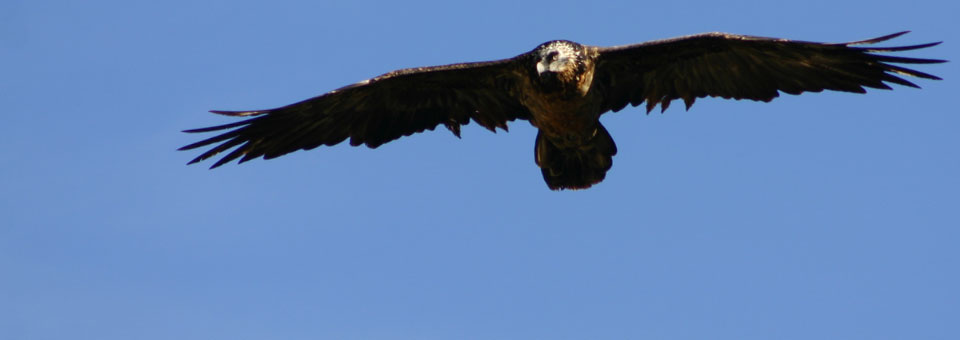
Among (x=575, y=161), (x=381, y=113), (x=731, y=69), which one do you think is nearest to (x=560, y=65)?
(x=575, y=161)

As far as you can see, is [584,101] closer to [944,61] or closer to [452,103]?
[452,103]

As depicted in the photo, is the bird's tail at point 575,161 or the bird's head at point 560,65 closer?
the bird's head at point 560,65

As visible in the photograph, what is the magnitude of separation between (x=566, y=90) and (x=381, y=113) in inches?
70.5

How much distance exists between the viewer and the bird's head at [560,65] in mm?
11117

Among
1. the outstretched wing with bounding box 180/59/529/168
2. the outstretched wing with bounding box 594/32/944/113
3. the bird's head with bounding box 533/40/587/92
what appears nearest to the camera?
the bird's head with bounding box 533/40/587/92

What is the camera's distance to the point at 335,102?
39.8 ft

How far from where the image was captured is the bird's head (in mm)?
11117

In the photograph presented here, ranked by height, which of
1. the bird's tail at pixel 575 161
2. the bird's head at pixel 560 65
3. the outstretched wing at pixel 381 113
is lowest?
the bird's tail at pixel 575 161

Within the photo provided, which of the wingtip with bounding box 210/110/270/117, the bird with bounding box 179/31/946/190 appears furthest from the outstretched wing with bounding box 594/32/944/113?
the wingtip with bounding box 210/110/270/117

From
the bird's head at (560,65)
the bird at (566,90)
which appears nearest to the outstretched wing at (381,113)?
the bird at (566,90)

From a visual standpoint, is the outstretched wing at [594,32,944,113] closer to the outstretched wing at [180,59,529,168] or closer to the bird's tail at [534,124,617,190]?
the bird's tail at [534,124,617,190]

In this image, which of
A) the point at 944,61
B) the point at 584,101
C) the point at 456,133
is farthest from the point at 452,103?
the point at 944,61

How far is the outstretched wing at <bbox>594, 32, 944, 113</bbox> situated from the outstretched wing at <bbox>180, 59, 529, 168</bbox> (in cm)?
83

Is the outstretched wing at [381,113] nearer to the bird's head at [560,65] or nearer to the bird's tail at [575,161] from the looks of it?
the bird's tail at [575,161]
